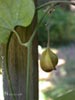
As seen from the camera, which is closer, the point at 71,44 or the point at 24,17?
the point at 24,17

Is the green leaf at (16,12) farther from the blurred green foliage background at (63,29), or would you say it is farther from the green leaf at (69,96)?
the blurred green foliage background at (63,29)

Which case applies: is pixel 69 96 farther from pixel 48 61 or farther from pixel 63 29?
pixel 63 29

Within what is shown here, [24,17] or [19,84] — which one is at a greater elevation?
[24,17]

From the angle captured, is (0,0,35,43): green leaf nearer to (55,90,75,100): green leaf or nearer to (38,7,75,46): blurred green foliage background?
(55,90,75,100): green leaf

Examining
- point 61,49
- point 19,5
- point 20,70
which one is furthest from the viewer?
point 61,49

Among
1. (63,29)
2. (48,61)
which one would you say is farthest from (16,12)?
(63,29)

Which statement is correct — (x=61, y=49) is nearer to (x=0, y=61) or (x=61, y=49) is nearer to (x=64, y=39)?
(x=64, y=39)

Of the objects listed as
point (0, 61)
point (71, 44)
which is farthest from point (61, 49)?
point (0, 61)

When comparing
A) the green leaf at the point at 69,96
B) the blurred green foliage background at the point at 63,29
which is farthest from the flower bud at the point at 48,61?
the blurred green foliage background at the point at 63,29

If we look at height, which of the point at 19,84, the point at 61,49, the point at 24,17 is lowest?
the point at 61,49

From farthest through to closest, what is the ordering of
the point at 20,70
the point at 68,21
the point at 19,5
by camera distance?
the point at 68,21, the point at 20,70, the point at 19,5
